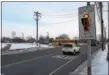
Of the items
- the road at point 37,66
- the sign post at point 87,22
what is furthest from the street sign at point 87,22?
the road at point 37,66

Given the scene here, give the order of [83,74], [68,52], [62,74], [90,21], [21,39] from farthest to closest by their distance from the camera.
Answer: [21,39] < [68,52] < [62,74] < [83,74] < [90,21]

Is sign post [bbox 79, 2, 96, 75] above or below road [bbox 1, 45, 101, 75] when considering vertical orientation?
above

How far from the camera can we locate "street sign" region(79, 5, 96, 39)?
31.4ft

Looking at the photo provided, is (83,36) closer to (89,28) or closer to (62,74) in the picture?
(89,28)

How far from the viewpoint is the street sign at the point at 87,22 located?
31.4 feet

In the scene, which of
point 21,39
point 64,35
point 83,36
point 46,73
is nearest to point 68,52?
point 46,73

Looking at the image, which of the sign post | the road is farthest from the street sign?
the road

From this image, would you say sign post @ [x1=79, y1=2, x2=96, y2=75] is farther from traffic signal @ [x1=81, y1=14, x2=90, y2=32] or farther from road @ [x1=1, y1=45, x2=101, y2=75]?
road @ [x1=1, y1=45, x2=101, y2=75]

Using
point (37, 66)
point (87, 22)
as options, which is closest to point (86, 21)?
point (87, 22)

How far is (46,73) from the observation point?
619 inches

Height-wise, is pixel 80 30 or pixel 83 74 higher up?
pixel 80 30

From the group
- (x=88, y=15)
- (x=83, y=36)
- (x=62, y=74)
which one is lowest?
(x=62, y=74)

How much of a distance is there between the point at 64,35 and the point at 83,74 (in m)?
163

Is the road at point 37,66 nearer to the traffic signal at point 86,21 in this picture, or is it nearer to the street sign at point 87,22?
the street sign at point 87,22
